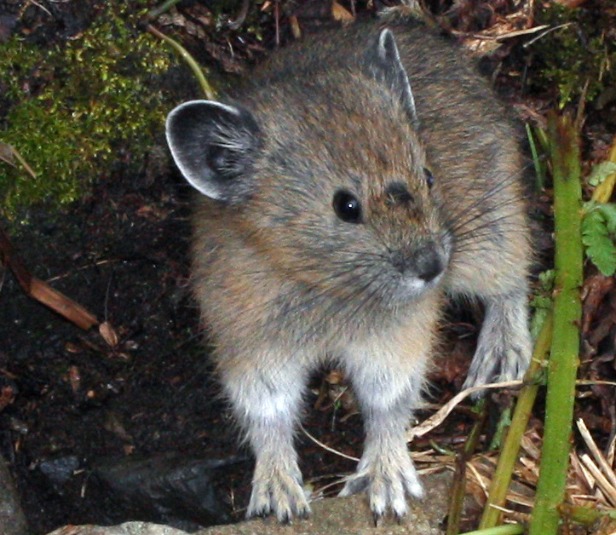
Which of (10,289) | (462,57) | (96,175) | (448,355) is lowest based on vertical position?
(448,355)

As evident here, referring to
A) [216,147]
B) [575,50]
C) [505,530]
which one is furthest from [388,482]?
[575,50]

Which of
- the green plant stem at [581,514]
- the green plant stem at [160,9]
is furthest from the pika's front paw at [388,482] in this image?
the green plant stem at [160,9]

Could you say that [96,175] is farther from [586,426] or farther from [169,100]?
[586,426]

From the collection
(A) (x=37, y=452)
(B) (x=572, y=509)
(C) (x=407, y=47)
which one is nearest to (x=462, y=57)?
(C) (x=407, y=47)

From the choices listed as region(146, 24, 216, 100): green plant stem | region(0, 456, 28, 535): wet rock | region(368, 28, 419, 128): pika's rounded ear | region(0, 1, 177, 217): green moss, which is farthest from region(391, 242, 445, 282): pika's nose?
region(0, 456, 28, 535): wet rock

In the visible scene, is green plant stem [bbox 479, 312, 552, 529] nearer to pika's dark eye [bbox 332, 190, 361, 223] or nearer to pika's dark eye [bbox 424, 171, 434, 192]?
pika's dark eye [bbox 424, 171, 434, 192]
